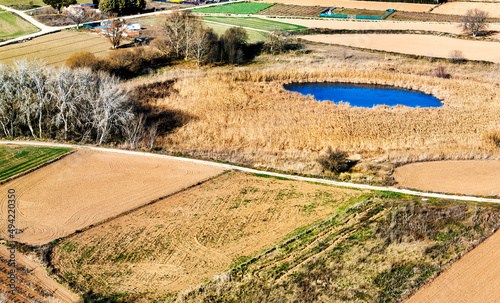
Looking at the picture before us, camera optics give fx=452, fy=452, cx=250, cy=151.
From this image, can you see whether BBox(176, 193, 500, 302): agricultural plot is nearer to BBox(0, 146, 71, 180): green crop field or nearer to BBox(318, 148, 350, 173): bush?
BBox(318, 148, 350, 173): bush

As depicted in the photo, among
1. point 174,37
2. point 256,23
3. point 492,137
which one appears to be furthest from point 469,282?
point 256,23

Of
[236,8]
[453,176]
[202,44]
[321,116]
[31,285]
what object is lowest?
[31,285]

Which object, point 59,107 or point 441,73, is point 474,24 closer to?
point 441,73

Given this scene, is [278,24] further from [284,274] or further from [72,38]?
[284,274]

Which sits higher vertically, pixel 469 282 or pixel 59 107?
pixel 59 107

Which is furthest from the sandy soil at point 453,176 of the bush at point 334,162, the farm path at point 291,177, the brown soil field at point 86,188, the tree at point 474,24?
the tree at point 474,24

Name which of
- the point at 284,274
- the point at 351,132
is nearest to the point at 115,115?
the point at 351,132
